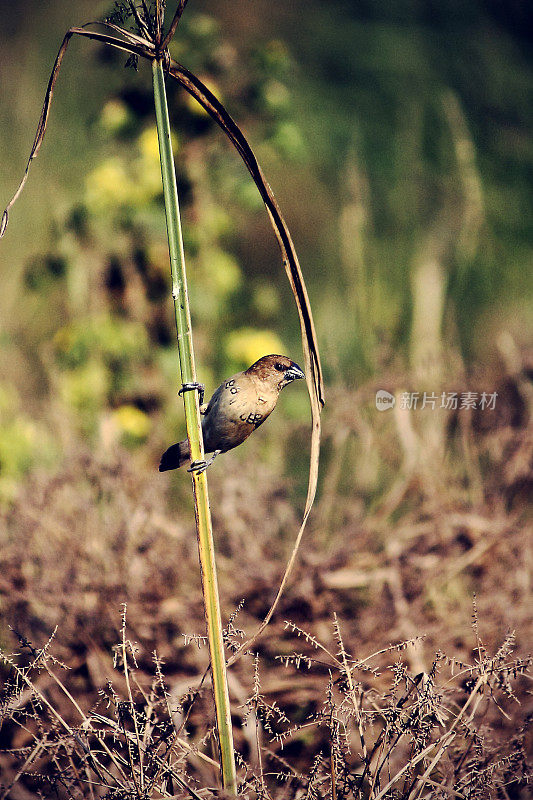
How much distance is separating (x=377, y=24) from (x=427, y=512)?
137 centimetres

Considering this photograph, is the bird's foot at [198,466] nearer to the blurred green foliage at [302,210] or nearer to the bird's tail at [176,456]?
the bird's tail at [176,456]

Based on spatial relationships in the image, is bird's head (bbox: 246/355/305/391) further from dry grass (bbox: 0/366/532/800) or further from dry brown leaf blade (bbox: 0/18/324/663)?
dry grass (bbox: 0/366/532/800)

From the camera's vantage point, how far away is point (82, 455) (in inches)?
43.8

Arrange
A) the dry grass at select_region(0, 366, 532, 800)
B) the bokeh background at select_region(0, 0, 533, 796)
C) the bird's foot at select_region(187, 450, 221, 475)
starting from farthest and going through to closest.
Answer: the bokeh background at select_region(0, 0, 533, 796) < the dry grass at select_region(0, 366, 532, 800) < the bird's foot at select_region(187, 450, 221, 475)

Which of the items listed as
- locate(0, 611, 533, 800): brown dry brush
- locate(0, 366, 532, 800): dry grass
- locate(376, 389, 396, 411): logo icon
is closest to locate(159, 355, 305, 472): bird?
locate(0, 611, 533, 800): brown dry brush

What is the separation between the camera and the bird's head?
17.4 inches

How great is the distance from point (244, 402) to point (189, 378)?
4cm

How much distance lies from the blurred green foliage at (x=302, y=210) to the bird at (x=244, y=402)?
32.0 inches

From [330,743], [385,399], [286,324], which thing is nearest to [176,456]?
[330,743]

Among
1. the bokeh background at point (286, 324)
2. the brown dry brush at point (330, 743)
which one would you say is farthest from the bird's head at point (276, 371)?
the bokeh background at point (286, 324)

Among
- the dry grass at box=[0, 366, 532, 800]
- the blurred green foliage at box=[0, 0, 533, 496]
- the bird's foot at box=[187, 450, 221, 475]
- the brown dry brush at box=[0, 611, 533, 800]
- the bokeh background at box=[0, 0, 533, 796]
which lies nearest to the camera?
the bird's foot at box=[187, 450, 221, 475]

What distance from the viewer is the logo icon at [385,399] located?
136 cm

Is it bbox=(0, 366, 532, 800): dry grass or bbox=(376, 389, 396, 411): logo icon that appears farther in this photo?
bbox=(376, 389, 396, 411): logo icon

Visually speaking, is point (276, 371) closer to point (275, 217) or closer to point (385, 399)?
point (275, 217)
